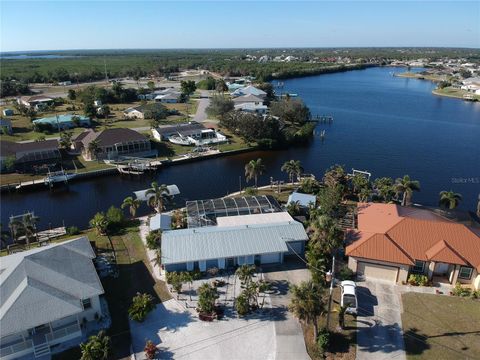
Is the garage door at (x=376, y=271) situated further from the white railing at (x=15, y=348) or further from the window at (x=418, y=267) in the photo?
the white railing at (x=15, y=348)

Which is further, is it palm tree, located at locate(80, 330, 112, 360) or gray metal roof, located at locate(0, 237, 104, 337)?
gray metal roof, located at locate(0, 237, 104, 337)

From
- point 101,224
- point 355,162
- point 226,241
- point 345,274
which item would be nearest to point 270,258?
point 226,241

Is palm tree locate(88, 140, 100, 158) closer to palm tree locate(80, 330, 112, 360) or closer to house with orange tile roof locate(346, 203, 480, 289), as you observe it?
palm tree locate(80, 330, 112, 360)

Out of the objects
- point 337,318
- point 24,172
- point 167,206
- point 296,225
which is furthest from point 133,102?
point 337,318

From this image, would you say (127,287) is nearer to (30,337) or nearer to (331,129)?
(30,337)

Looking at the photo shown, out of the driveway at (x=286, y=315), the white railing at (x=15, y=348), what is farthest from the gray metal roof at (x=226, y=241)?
the white railing at (x=15, y=348)

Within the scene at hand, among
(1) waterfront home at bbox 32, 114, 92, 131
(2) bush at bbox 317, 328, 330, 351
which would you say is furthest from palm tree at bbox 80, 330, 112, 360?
(1) waterfront home at bbox 32, 114, 92, 131
